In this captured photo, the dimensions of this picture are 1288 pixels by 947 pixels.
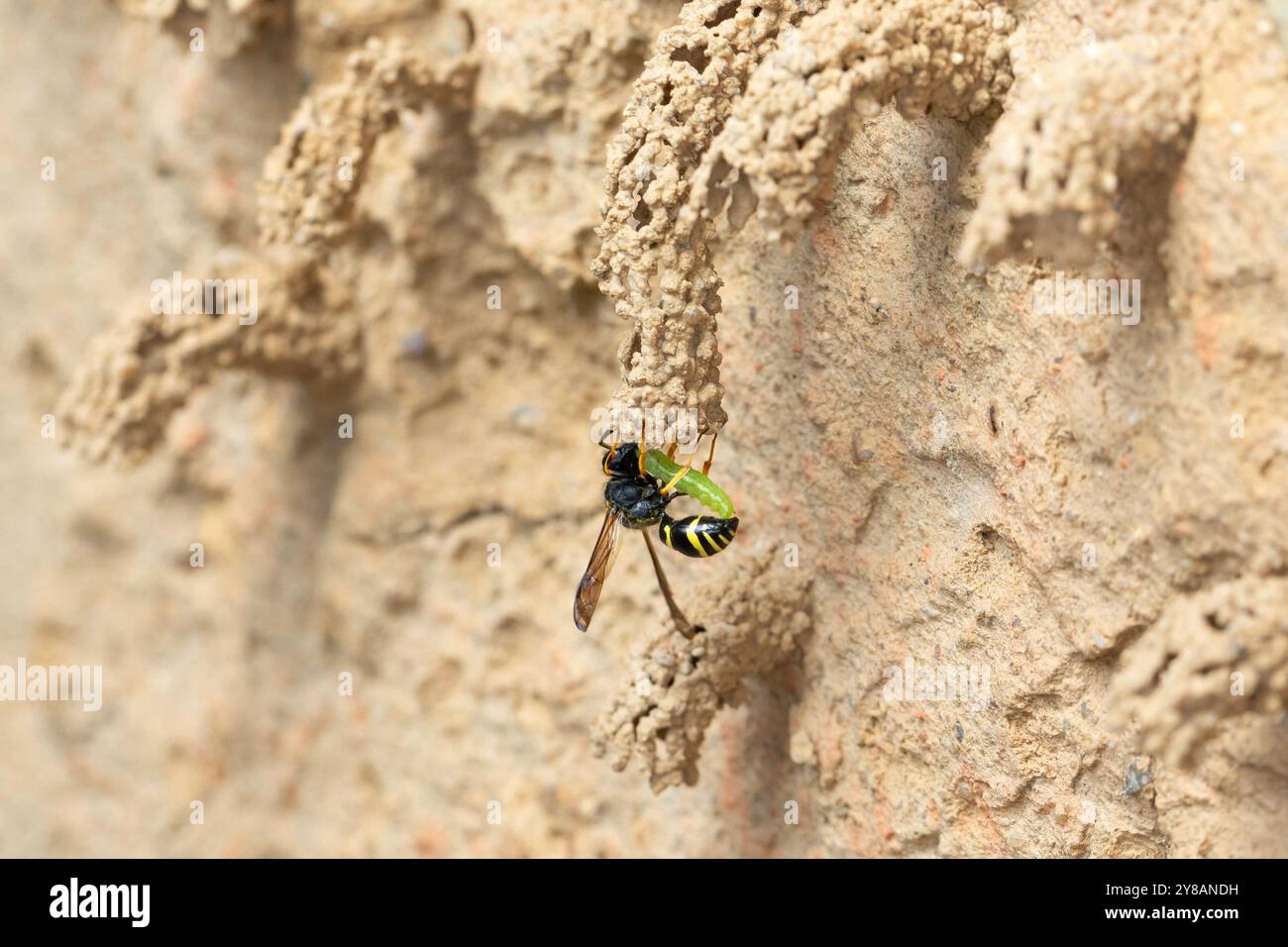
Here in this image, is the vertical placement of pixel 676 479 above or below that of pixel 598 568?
above

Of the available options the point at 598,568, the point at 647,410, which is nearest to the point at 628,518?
the point at 598,568

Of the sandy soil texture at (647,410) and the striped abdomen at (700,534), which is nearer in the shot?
the sandy soil texture at (647,410)

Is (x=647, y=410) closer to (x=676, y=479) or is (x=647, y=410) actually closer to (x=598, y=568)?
(x=676, y=479)

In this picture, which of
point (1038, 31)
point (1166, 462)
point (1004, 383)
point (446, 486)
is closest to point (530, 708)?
point (446, 486)

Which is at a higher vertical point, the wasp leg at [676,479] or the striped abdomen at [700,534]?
the wasp leg at [676,479]

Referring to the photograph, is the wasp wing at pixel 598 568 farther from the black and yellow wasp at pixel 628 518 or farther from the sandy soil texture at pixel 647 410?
the sandy soil texture at pixel 647 410

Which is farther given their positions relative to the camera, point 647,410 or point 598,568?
point 598,568

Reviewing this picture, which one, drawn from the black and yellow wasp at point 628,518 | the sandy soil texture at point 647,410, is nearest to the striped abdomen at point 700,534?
the black and yellow wasp at point 628,518
